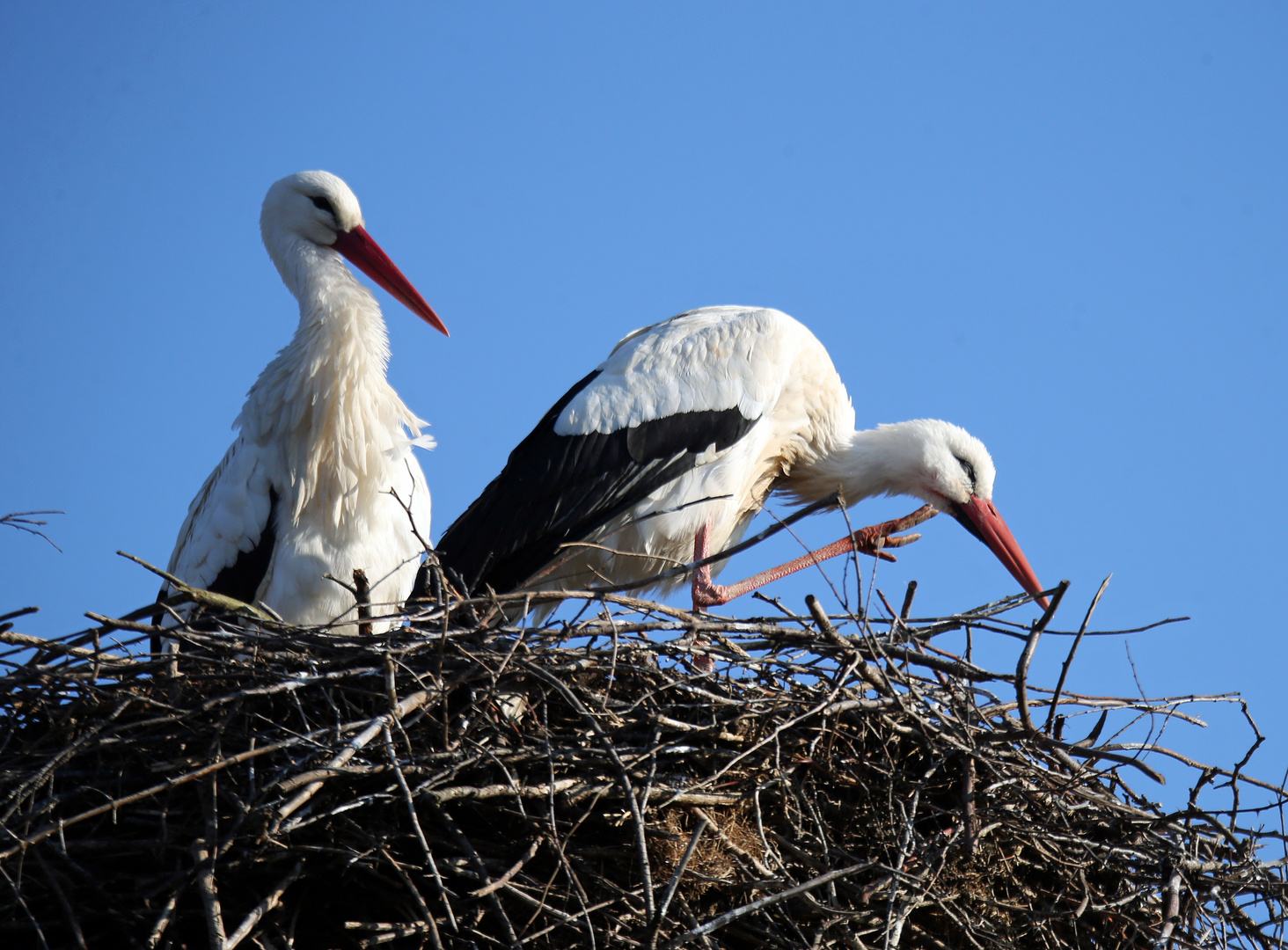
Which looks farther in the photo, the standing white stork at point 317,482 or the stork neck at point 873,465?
the stork neck at point 873,465

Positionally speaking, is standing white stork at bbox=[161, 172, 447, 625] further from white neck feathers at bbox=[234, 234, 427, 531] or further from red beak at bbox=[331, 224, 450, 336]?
red beak at bbox=[331, 224, 450, 336]

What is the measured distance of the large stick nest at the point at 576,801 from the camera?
2.22 meters

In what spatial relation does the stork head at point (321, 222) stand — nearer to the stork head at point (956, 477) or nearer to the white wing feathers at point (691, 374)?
the white wing feathers at point (691, 374)

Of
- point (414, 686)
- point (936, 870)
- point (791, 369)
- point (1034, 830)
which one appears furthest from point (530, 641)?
point (791, 369)

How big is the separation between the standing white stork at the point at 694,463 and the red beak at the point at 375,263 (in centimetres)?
53

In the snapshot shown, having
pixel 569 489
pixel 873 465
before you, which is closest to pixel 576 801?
pixel 569 489

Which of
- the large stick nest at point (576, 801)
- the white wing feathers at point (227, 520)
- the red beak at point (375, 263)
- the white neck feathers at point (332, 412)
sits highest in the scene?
the red beak at point (375, 263)

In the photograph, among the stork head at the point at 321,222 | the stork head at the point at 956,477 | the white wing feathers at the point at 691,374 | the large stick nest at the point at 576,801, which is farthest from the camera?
the stork head at the point at 956,477

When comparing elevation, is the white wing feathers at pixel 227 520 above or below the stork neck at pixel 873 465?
below

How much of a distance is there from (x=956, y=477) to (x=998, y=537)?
0.25m

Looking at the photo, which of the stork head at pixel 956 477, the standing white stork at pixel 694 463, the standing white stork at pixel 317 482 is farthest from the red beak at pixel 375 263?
the stork head at pixel 956 477

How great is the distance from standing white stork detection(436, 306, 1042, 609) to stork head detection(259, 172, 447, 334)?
0.64 meters

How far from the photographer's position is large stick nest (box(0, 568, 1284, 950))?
7.29ft

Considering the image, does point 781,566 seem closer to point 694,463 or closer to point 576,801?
point 694,463
